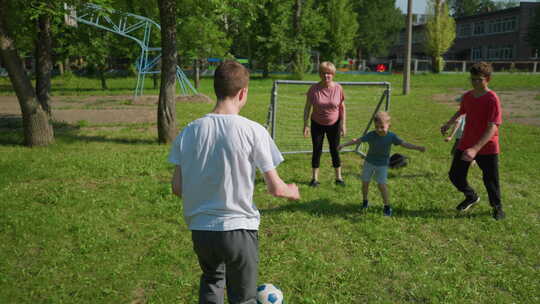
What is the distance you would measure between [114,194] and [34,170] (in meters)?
2.20

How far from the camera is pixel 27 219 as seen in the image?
17.5ft

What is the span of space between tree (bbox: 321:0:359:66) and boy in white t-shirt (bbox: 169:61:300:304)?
4815 cm

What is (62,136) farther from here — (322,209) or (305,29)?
(305,29)

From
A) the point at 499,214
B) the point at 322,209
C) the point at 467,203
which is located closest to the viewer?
the point at 499,214

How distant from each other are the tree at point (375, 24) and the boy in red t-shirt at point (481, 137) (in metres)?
68.3

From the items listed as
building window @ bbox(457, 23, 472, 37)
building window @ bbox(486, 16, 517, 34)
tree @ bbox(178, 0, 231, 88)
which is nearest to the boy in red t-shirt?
tree @ bbox(178, 0, 231, 88)

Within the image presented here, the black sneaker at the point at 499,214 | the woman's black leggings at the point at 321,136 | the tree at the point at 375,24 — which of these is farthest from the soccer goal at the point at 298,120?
the tree at the point at 375,24

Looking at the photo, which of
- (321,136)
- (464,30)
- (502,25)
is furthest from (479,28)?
(321,136)

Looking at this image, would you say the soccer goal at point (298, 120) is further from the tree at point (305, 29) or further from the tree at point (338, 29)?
the tree at point (338, 29)

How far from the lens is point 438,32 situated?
45938 mm

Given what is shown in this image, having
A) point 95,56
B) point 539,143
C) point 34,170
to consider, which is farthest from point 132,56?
point 539,143

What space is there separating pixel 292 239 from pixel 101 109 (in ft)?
47.6

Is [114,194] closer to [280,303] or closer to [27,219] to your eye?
[27,219]

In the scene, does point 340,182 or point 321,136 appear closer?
point 321,136
